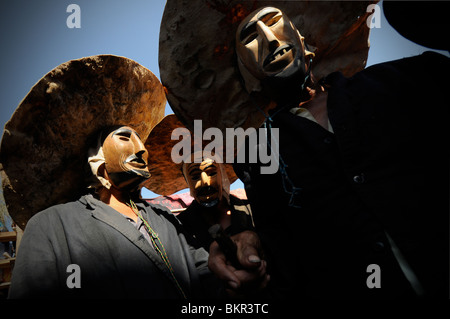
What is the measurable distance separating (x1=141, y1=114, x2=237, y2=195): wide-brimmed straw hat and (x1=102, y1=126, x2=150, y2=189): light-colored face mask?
24.4 inches

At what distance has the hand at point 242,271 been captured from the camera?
1.25m

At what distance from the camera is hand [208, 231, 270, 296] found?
4.09 feet

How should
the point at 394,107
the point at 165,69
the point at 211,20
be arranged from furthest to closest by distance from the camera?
the point at 165,69
the point at 211,20
the point at 394,107

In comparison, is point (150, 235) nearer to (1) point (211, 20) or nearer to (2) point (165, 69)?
(2) point (165, 69)

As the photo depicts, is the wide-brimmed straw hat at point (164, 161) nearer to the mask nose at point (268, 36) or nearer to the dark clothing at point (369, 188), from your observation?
the mask nose at point (268, 36)

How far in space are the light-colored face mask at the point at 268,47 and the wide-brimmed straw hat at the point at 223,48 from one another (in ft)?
0.75

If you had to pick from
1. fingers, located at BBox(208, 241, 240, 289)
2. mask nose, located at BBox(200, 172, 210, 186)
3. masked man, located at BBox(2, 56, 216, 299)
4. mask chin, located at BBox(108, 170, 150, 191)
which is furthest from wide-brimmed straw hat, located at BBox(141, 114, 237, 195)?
fingers, located at BBox(208, 241, 240, 289)

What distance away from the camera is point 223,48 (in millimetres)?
2158

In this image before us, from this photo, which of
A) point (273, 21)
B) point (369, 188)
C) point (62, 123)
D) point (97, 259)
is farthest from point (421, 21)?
point (62, 123)

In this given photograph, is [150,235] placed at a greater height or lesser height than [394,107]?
lesser

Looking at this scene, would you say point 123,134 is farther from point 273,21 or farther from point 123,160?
point 273,21
